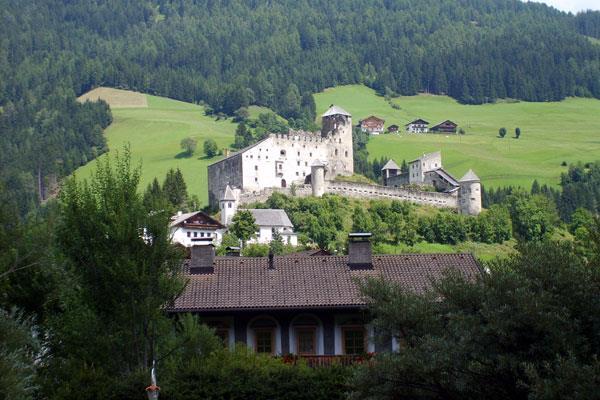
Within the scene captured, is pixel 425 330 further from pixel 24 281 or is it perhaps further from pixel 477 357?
pixel 24 281

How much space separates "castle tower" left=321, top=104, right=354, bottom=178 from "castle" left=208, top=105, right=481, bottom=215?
0.33 meters

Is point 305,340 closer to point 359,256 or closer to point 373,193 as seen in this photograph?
point 359,256

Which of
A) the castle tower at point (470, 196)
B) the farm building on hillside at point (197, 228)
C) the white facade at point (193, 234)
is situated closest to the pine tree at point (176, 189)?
the farm building on hillside at point (197, 228)

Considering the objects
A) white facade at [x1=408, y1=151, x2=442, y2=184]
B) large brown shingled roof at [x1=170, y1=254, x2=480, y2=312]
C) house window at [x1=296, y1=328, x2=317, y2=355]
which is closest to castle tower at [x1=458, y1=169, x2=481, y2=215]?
white facade at [x1=408, y1=151, x2=442, y2=184]

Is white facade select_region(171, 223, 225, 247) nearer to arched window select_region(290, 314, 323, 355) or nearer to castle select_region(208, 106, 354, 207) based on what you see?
castle select_region(208, 106, 354, 207)

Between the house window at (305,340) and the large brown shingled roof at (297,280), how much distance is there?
1352 millimetres

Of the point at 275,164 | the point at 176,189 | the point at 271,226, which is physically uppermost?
the point at 275,164

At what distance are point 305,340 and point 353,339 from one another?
6.06 feet

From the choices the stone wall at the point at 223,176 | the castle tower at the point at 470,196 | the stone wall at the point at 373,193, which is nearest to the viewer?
the stone wall at the point at 373,193

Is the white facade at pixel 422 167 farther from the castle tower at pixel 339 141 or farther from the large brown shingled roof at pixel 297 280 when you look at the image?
the large brown shingled roof at pixel 297 280

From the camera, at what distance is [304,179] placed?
445ft

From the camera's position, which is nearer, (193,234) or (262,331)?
(262,331)

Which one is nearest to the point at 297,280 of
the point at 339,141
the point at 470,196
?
the point at 470,196

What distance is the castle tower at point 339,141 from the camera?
481 ft
